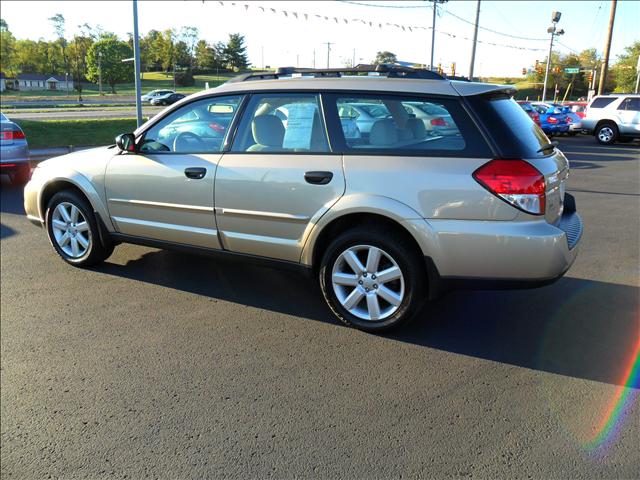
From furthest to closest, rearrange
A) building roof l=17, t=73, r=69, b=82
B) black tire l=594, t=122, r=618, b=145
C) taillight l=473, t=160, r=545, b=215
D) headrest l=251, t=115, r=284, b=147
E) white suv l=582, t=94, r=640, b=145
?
building roof l=17, t=73, r=69, b=82 < black tire l=594, t=122, r=618, b=145 < white suv l=582, t=94, r=640, b=145 < headrest l=251, t=115, r=284, b=147 < taillight l=473, t=160, r=545, b=215

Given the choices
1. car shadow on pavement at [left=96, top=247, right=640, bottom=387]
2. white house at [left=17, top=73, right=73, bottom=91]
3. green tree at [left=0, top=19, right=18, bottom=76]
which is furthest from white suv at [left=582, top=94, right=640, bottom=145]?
white house at [left=17, top=73, right=73, bottom=91]

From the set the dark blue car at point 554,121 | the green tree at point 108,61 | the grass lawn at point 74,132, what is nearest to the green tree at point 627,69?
the dark blue car at point 554,121

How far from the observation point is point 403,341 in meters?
3.78

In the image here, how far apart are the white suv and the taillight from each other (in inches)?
785

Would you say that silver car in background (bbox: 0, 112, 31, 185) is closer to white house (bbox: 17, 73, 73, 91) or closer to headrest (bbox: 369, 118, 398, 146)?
headrest (bbox: 369, 118, 398, 146)

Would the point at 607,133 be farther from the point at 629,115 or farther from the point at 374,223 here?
the point at 374,223

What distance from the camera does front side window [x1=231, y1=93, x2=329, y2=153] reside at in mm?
3980

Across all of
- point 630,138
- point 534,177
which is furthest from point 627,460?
point 630,138

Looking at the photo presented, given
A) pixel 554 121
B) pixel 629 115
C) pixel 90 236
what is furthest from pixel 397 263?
pixel 554 121

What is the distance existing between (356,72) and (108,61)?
94137mm

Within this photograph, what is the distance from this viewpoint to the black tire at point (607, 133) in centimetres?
2072

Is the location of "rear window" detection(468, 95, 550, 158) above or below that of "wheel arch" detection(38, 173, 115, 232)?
above

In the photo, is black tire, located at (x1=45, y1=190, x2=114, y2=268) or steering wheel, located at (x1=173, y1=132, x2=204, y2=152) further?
black tire, located at (x1=45, y1=190, x2=114, y2=268)

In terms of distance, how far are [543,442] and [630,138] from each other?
21.9 meters
